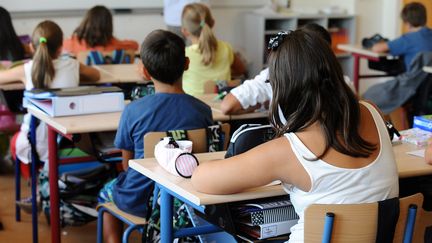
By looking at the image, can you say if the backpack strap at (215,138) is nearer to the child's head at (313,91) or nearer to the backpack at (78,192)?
the child's head at (313,91)

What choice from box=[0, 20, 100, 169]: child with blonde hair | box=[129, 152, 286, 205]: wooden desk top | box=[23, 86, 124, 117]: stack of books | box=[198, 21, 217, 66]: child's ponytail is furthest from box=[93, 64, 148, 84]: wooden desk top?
box=[129, 152, 286, 205]: wooden desk top

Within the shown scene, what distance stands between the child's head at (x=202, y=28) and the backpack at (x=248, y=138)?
2386 millimetres

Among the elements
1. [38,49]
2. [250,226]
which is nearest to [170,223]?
[250,226]

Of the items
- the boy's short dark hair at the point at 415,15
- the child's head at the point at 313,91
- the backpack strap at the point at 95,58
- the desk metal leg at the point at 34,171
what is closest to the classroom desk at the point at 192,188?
the child's head at the point at 313,91

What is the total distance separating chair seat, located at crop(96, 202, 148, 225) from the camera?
117 inches

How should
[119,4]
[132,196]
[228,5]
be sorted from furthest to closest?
[228,5]
[119,4]
[132,196]

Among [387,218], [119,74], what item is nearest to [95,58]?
[119,74]

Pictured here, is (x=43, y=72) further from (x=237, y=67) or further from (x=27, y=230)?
(x=237, y=67)

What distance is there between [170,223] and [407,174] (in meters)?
0.80

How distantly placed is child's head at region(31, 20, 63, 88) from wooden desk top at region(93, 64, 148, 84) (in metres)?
0.48

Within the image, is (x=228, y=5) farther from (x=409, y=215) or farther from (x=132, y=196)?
(x=409, y=215)

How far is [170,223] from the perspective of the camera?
2438 millimetres

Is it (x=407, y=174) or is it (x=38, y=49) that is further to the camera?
(x=38, y=49)

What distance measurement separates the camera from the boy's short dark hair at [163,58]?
3047 millimetres
